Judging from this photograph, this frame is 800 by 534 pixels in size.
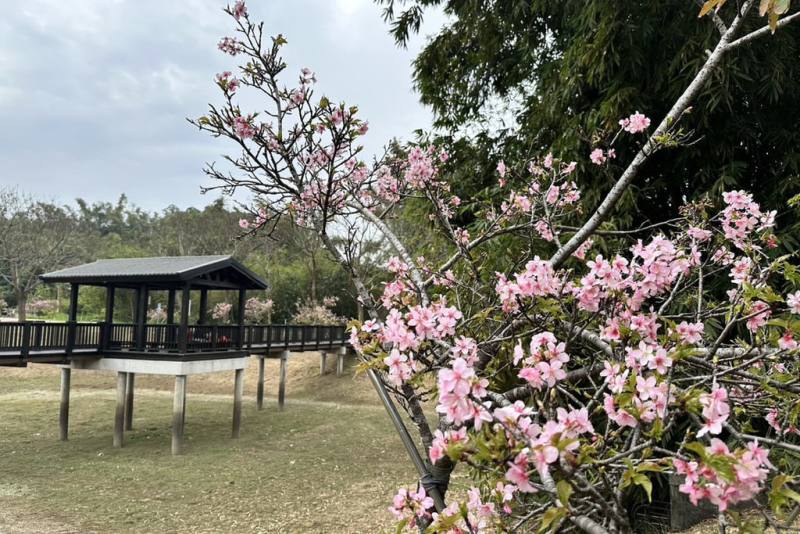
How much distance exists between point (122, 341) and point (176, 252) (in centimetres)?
2008

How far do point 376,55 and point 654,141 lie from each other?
12.2 feet

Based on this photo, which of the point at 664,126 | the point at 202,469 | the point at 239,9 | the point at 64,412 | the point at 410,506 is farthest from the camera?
the point at 64,412

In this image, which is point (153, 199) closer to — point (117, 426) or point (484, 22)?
point (117, 426)

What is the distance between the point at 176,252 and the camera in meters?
29.8

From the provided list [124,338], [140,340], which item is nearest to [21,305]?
[124,338]

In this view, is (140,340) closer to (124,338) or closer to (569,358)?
(124,338)

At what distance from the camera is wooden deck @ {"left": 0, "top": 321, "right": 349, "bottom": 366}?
30.3 feet

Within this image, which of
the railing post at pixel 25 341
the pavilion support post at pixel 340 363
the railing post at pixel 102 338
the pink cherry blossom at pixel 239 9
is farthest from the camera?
the pavilion support post at pixel 340 363

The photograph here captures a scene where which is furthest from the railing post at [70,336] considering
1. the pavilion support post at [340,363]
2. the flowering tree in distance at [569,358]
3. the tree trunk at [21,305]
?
the tree trunk at [21,305]

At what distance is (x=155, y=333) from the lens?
11.3 metres

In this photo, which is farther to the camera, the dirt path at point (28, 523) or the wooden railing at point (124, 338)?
the wooden railing at point (124, 338)

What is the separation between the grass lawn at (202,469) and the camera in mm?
6504

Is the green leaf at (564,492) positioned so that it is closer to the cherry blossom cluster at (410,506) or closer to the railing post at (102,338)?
the cherry blossom cluster at (410,506)

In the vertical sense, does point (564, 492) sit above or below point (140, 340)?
above
